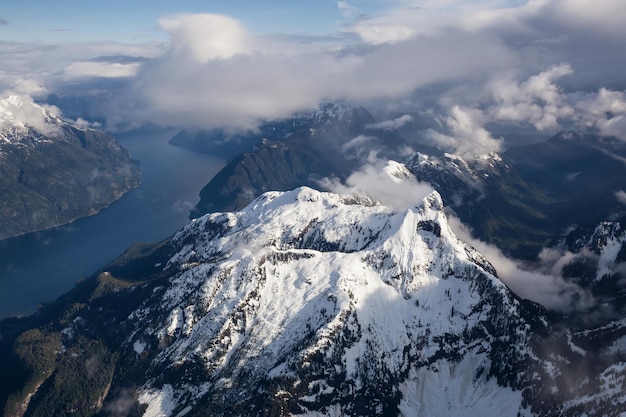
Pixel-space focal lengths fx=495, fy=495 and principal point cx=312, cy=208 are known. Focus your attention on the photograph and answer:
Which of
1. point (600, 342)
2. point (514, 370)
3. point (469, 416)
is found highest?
point (600, 342)

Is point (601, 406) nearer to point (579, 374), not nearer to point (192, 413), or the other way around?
point (579, 374)

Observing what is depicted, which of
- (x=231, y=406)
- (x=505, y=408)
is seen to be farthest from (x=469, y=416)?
(x=231, y=406)

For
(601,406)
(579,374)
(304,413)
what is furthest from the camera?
(304,413)

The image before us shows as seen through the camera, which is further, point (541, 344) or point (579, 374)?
point (541, 344)

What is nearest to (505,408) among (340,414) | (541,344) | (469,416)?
(469,416)

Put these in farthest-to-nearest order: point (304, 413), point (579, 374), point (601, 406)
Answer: point (304, 413)
point (579, 374)
point (601, 406)

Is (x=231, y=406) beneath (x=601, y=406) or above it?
beneath

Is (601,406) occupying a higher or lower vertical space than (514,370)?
higher

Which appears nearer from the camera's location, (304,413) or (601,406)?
(601,406)

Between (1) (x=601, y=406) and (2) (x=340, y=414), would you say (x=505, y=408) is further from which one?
(2) (x=340, y=414)
